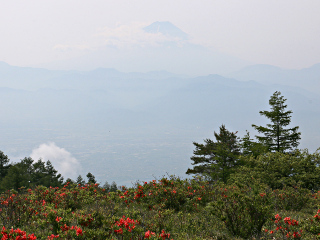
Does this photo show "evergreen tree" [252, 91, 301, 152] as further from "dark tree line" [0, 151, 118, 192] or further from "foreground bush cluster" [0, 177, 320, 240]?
"dark tree line" [0, 151, 118, 192]

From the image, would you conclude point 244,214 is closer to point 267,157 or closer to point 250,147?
point 267,157

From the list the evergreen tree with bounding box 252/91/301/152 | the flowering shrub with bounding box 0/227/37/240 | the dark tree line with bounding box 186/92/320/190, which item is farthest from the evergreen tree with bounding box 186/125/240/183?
the flowering shrub with bounding box 0/227/37/240

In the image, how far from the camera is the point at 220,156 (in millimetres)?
21875

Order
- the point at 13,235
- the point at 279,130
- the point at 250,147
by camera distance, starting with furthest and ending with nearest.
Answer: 1. the point at 250,147
2. the point at 279,130
3. the point at 13,235

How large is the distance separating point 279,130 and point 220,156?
7.83m

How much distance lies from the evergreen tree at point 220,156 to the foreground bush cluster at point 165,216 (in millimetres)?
11348

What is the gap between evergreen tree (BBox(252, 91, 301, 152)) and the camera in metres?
25.3

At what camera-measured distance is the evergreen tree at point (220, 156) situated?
2047 cm

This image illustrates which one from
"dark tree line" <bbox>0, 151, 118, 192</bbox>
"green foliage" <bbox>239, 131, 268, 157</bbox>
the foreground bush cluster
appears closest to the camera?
the foreground bush cluster

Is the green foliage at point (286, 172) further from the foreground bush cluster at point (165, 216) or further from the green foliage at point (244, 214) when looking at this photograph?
the green foliage at point (244, 214)

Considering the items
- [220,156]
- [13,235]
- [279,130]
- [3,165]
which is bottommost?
[3,165]

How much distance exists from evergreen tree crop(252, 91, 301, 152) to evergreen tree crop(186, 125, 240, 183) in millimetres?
2996

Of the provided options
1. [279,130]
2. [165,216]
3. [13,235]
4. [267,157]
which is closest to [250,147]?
[279,130]

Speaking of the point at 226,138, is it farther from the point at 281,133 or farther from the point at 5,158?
the point at 5,158
